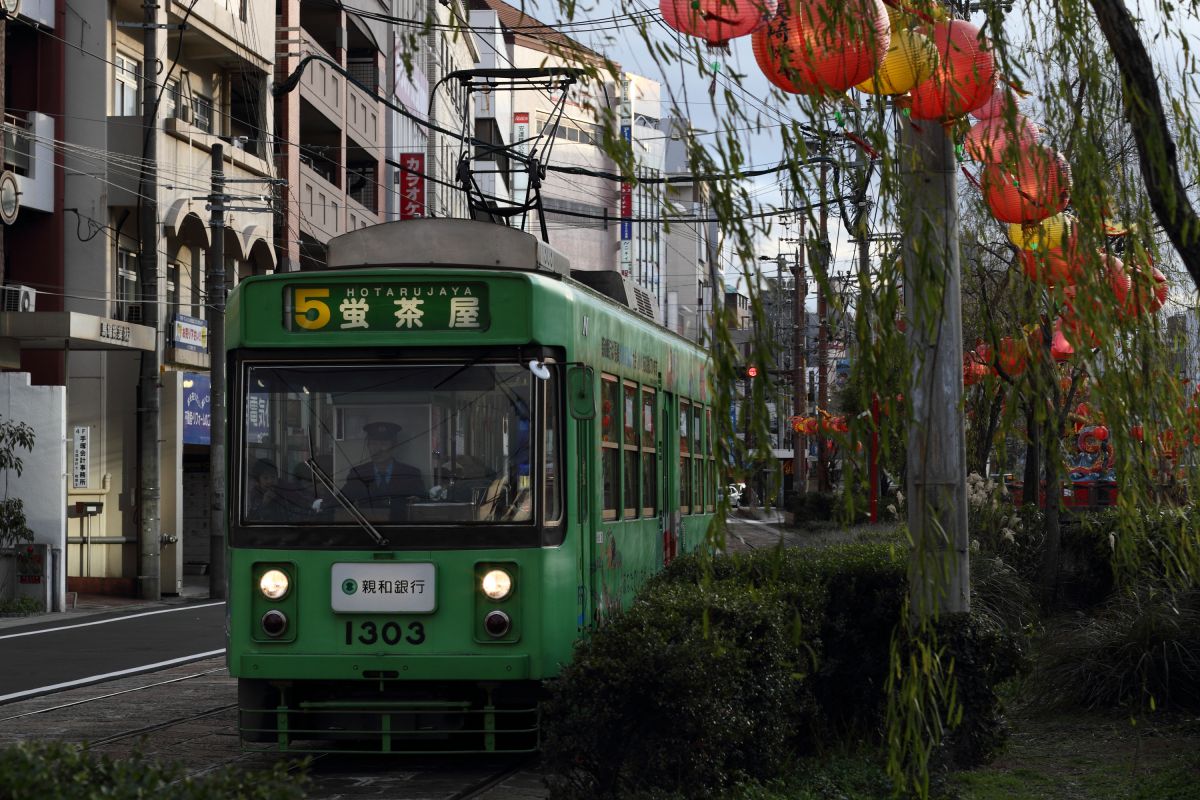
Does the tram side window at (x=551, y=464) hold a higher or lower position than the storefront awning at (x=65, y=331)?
lower

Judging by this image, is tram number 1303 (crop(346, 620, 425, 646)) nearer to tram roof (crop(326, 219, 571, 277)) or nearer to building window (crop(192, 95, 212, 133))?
tram roof (crop(326, 219, 571, 277))

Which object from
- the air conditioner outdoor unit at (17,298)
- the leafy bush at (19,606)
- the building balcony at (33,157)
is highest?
the building balcony at (33,157)

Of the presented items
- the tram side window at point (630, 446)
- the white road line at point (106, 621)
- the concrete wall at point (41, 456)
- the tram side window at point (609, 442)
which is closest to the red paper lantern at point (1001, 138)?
the tram side window at point (609, 442)

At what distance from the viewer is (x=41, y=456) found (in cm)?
2705

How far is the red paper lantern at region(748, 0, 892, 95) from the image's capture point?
599cm

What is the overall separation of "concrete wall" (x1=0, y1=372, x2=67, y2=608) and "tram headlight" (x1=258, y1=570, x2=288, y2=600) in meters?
18.0

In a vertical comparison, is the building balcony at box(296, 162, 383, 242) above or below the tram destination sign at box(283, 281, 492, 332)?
above

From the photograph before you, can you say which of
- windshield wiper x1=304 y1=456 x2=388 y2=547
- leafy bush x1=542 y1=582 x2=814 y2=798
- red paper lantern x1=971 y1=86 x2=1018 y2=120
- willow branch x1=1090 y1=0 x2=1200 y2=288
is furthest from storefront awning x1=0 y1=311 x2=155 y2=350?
willow branch x1=1090 y1=0 x2=1200 y2=288

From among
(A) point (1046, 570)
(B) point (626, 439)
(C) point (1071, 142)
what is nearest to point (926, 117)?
(C) point (1071, 142)

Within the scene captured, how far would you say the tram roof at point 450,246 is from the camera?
36.9ft

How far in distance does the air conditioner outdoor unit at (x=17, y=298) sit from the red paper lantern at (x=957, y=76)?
22.5m

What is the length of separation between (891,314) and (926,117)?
4.79ft

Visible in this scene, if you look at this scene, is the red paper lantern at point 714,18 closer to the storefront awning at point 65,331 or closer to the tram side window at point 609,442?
the tram side window at point 609,442

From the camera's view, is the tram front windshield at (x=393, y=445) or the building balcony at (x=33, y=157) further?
the building balcony at (x=33, y=157)
